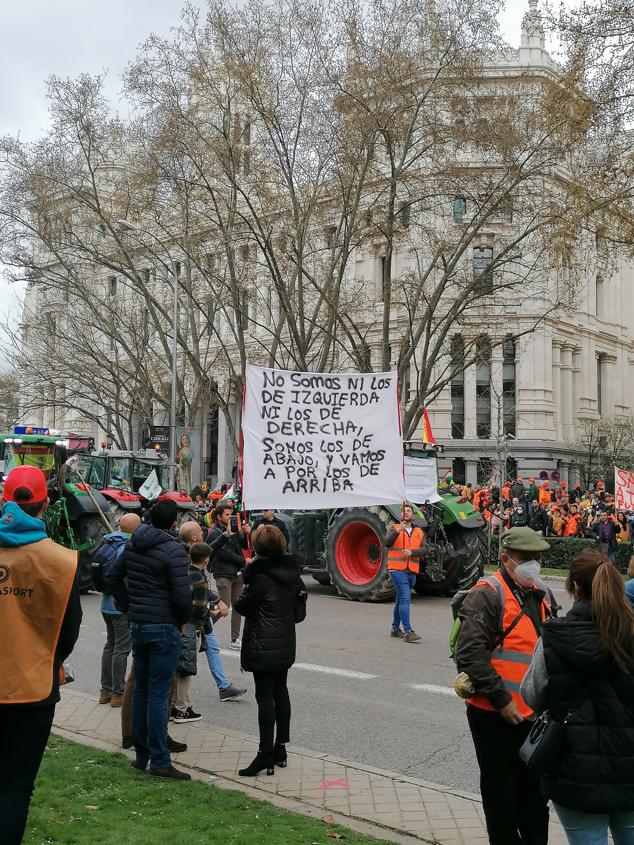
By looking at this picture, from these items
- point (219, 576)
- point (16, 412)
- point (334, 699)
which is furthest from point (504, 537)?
point (16, 412)

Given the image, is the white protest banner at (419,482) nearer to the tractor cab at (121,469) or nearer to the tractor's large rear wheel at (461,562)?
the tractor's large rear wheel at (461,562)

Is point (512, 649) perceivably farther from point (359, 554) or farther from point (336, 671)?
point (359, 554)

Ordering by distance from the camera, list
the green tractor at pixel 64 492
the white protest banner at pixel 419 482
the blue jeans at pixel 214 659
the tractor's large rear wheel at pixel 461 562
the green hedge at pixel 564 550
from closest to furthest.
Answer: the blue jeans at pixel 214 659 → the green tractor at pixel 64 492 → the white protest banner at pixel 419 482 → the tractor's large rear wheel at pixel 461 562 → the green hedge at pixel 564 550

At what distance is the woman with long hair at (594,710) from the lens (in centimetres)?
319

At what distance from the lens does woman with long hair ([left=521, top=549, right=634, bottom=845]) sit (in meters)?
3.19

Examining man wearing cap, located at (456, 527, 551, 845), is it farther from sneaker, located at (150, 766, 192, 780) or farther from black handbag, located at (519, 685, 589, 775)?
sneaker, located at (150, 766, 192, 780)

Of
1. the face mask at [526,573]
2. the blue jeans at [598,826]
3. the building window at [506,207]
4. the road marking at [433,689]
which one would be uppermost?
the building window at [506,207]

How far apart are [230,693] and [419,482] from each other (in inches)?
292

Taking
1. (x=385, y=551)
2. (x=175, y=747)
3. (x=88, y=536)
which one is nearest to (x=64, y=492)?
(x=88, y=536)

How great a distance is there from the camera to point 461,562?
15.2 meters

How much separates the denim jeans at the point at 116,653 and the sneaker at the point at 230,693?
3.11 ft

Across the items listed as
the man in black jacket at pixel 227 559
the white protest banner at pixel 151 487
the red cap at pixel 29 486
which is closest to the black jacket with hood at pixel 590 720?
the red cap at pixel 29 486

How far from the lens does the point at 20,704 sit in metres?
3.67

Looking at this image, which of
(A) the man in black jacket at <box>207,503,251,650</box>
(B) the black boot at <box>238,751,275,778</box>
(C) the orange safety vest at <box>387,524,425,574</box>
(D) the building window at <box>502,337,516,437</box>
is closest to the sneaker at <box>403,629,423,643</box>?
(C) the orange safety vest at <box>387,524,425,574</box>
